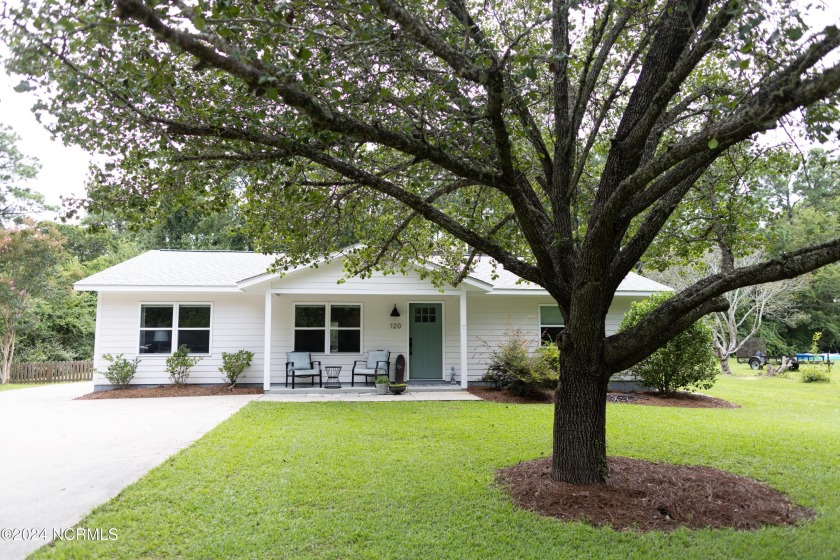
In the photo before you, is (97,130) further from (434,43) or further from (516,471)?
(516,471)

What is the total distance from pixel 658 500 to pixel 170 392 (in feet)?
37.8

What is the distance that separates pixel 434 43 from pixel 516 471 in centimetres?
453

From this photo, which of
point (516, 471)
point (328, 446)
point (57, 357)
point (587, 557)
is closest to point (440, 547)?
point (587, 557)

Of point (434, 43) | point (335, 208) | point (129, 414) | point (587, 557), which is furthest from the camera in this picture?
point (129, 414)

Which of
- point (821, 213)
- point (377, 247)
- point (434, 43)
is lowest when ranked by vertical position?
point (377, 247)

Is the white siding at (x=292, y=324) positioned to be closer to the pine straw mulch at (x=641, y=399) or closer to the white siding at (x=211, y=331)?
the white siding at (x=211, y=331)

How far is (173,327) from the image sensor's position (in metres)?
13.8

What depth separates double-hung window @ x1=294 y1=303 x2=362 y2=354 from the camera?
14.2 m

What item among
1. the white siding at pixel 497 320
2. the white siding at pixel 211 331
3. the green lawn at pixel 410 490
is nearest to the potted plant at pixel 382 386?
the white siding at pixel 497 320

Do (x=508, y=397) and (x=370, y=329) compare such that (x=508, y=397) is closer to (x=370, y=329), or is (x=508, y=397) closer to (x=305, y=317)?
(x=370, y=329)

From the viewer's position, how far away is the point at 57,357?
22.5m

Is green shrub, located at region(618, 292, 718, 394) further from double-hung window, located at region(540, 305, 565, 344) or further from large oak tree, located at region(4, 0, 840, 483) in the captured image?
large oak tree, located at region(4, 0, 840, 483)

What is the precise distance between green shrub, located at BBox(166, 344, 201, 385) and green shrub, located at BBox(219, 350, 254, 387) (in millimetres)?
787

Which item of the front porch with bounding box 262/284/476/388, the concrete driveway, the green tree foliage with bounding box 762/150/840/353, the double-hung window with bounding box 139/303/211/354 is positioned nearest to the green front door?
the front porch with bounding box 262/284/476/388
